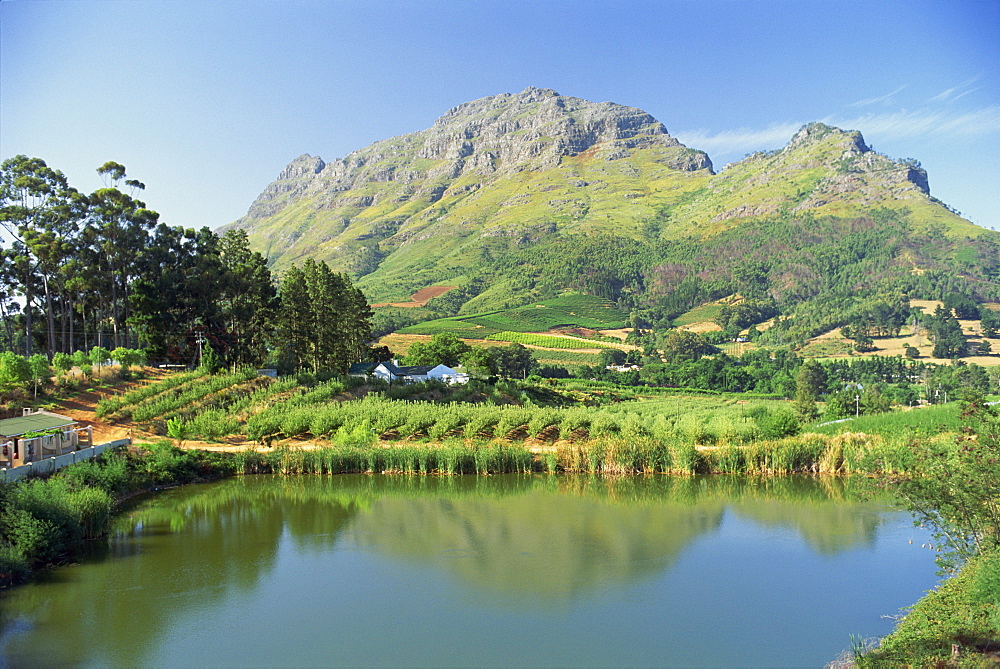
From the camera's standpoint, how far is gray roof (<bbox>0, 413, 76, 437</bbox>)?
20719 mm

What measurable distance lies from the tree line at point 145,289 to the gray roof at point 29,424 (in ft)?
46.3

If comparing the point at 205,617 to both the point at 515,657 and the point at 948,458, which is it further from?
the point at 948,458

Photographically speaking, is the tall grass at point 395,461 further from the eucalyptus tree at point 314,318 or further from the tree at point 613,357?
the tree at point 613,357

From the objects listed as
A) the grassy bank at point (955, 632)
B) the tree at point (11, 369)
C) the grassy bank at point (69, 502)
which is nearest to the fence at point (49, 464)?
the grassy bank at point (69, 502)

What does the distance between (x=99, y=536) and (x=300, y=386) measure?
19.0 meters

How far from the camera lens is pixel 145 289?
38750mm

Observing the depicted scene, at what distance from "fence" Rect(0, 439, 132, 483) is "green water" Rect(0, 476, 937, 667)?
233 centimetres

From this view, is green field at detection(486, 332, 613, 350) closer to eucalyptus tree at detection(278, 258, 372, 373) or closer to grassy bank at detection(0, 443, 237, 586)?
eucalyptus tree at detection(278, 258, 372, 373)

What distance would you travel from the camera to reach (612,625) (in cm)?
1290

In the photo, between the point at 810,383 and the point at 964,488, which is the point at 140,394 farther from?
the point at 810,383

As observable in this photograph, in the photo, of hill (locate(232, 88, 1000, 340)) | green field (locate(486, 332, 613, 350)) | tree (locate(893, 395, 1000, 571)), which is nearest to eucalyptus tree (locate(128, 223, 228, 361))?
tree (locate(893, 395, 1000, 571))

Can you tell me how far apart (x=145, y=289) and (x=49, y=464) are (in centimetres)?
Answer: 2063

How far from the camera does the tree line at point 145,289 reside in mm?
36062

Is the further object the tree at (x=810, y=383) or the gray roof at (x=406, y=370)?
the tree at (x=810, y=383)
